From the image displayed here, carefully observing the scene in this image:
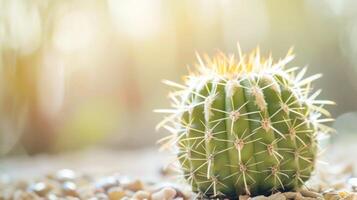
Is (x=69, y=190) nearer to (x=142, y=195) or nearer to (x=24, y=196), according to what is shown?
(x=24, y=196)

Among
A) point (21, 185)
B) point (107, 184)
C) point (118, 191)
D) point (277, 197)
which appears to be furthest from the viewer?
point (21, 185)

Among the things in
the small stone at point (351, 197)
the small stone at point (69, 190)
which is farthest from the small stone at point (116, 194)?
the small stone at point (351, 197)

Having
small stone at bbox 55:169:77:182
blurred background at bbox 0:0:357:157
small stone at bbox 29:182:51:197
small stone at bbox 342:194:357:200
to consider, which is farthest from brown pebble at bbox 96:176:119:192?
blurred background at bbox 0:0:357:157

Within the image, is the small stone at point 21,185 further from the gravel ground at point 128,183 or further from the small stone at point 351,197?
the small stone at point 351,197

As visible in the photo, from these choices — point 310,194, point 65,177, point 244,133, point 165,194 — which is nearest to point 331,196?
point 310,194

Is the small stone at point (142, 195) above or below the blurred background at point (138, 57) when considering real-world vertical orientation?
below

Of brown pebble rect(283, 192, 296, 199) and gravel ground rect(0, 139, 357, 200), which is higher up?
gravel ground rect(0, 139, 357, 200)

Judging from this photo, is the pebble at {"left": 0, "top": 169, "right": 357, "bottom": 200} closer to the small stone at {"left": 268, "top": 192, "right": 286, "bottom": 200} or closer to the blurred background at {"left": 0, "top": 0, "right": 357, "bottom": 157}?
the small stone at {"left": 268, "top": 192, "right": 286, "bottom": 200}
